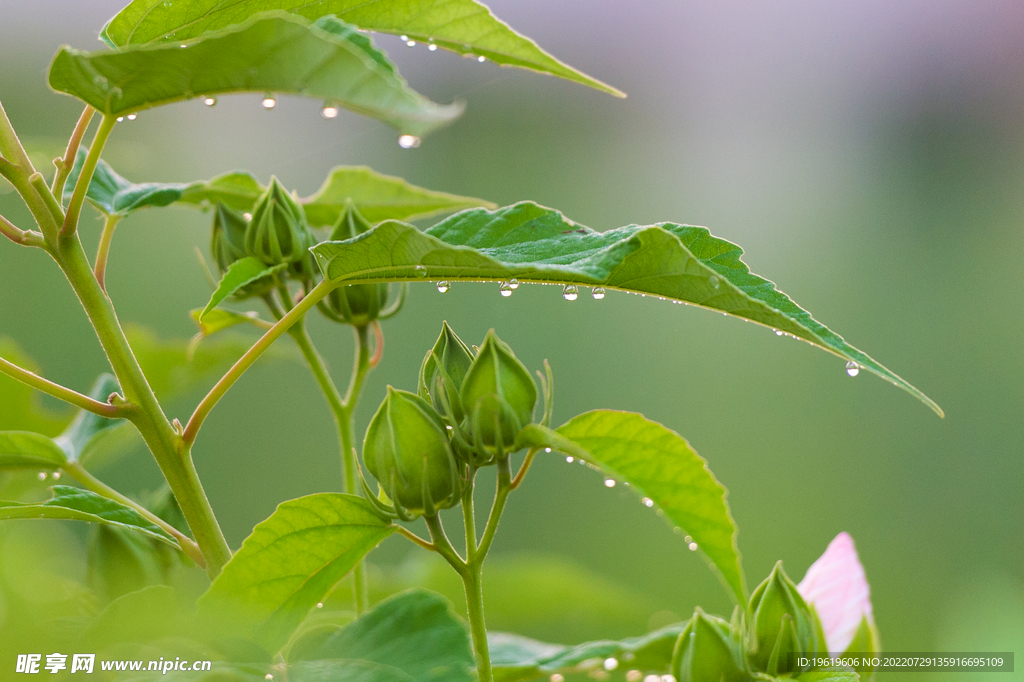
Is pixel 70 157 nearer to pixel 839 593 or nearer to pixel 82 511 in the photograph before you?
pixel 82 511

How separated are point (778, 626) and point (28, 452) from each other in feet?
1.20

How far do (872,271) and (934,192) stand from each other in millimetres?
646

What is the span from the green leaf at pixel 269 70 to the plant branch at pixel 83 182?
37 mm

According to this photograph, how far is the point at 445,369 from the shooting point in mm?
364

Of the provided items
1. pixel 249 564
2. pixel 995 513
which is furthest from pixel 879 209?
pixel 249 564

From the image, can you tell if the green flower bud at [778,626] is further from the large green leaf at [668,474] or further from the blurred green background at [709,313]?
the blurred green background at [709,313]

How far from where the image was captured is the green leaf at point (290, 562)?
31 cm

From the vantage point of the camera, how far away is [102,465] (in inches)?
28.0

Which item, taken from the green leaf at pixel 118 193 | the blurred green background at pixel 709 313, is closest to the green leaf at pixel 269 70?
the green leaf at pixel 118 193

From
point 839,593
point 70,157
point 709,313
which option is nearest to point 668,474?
point 839,593

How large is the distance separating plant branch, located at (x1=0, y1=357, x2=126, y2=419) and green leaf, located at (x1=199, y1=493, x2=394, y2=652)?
0.27ft

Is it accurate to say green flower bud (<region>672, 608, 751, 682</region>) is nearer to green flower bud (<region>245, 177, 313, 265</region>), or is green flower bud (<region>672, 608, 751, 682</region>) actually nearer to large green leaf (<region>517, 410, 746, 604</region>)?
large green leaf (<region>517, 410, 746, 604</region>)

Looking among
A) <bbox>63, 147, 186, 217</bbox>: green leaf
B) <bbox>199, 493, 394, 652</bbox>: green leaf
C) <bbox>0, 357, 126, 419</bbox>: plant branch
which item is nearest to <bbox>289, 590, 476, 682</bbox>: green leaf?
<bbox>199, 493, 394, 652</bbox>: green leaf

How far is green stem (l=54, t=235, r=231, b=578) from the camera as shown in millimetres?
347
